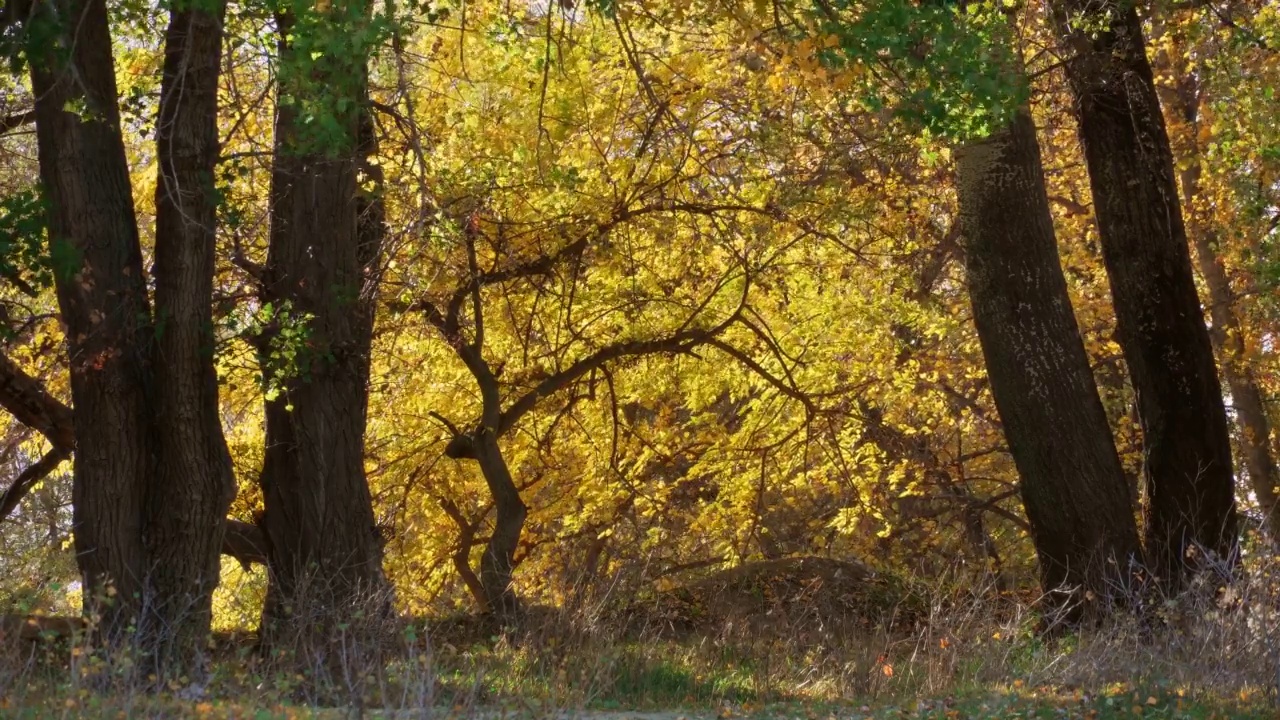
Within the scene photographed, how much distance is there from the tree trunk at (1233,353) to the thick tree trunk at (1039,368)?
9.03 metres

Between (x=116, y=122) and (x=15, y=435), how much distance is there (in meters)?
7.12

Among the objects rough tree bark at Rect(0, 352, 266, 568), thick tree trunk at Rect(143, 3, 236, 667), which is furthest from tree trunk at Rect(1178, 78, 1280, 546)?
rough tree bark at Rect(0, 352, 266, 568)

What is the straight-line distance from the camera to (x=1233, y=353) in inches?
762

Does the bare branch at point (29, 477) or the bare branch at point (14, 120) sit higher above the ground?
the bare branch at point (14, 120)

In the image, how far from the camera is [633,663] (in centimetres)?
899

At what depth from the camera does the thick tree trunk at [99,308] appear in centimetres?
923

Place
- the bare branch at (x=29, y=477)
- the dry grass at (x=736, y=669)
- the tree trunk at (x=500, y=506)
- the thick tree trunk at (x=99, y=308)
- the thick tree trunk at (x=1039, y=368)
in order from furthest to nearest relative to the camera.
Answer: the tree trunk at (x=500, y=506), the bare branch at (x=29, y=477), the thick tree trunk at (x=1039, y=368), the thick tree trunk at (x=99, y=308), the dry grass at (x=736, y=669)

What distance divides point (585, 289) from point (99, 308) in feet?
21.9

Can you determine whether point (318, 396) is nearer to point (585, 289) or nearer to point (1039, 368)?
point (585, 289)

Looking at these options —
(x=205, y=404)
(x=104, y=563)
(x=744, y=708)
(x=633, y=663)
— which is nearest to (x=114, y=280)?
(x=205, y=404)

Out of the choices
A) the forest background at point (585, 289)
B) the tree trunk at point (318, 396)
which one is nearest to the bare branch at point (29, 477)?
the forest background at point (585, 289)

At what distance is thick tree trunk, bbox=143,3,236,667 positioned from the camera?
9.47 metres

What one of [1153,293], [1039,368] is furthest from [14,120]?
[1153,293]

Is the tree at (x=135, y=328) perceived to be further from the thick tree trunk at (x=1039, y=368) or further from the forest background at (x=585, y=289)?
the thick tree trunk at (x=1039, y=368)
